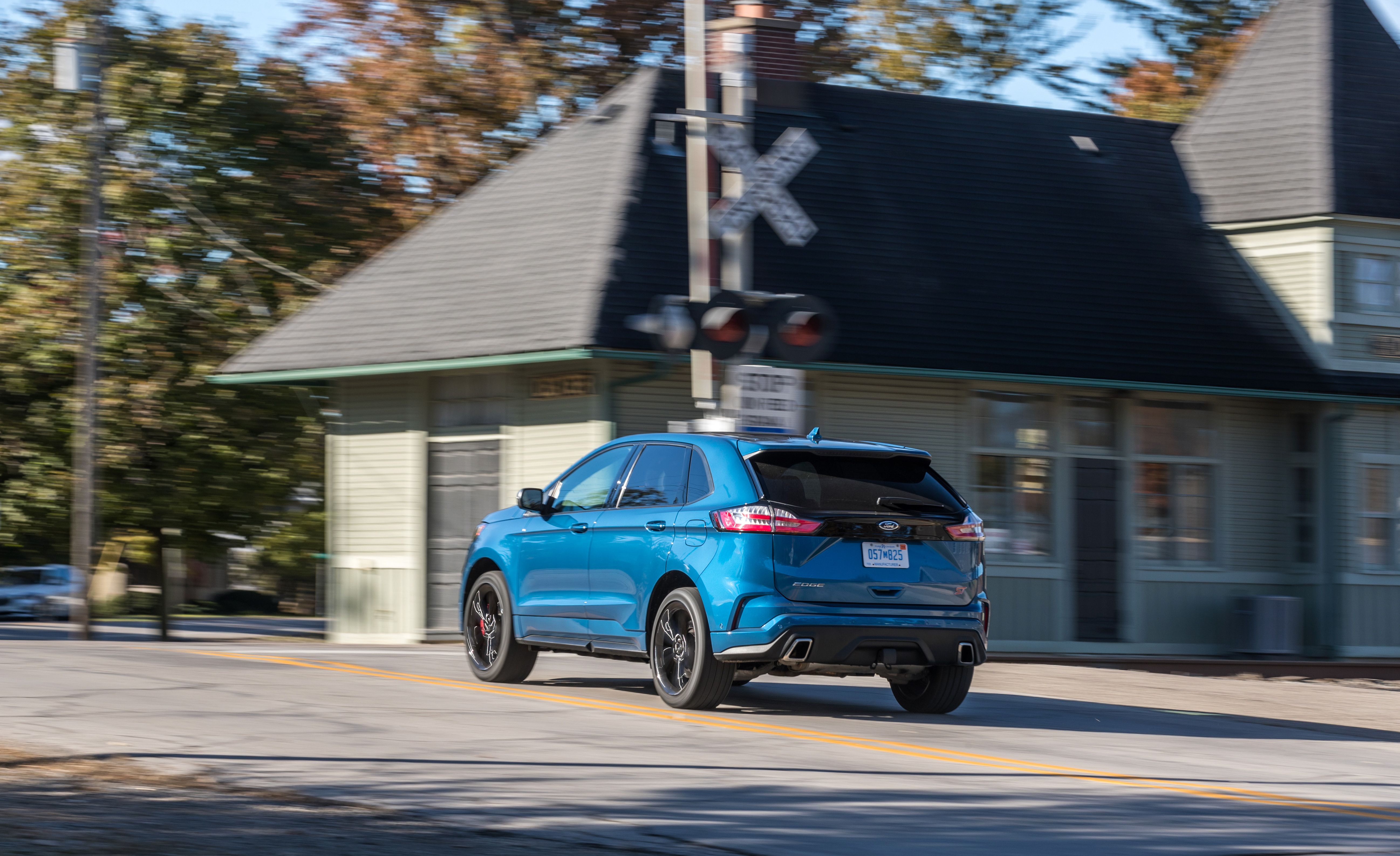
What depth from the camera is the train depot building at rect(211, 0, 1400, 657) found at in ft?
67.4

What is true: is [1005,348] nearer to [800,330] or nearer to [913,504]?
[800,330]

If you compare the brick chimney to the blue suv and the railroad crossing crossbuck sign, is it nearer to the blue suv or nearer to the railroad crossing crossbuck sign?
the railroad crossing crossbuck sign

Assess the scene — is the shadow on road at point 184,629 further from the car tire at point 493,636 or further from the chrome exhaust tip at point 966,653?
the chrome exhaust tip at point 966,653

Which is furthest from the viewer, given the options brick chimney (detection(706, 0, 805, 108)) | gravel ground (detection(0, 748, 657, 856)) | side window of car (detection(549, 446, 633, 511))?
brick chimney (detection(706, 0, 805, 108))

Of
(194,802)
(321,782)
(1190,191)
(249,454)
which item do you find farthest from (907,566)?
(249,454)

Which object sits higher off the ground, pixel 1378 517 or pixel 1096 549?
pixel 1378 517

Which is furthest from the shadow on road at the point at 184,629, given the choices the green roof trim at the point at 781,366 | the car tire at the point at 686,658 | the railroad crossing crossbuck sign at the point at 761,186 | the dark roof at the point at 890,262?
the car tire at the point at 686,658

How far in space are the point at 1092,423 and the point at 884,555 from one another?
1148 cm

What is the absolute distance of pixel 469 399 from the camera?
21.2m

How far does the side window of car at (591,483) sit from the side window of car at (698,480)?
0.88m

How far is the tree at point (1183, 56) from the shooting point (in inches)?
1565

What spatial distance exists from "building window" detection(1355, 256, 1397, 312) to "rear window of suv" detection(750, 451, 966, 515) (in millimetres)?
13385

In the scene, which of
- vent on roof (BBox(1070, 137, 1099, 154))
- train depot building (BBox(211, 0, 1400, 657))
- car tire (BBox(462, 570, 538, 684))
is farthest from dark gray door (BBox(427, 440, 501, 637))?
vent on roof (BBox(1070, 137, 1099, 154))

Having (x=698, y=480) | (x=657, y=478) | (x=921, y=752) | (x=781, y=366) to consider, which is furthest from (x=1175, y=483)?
(x=921, y=752)
